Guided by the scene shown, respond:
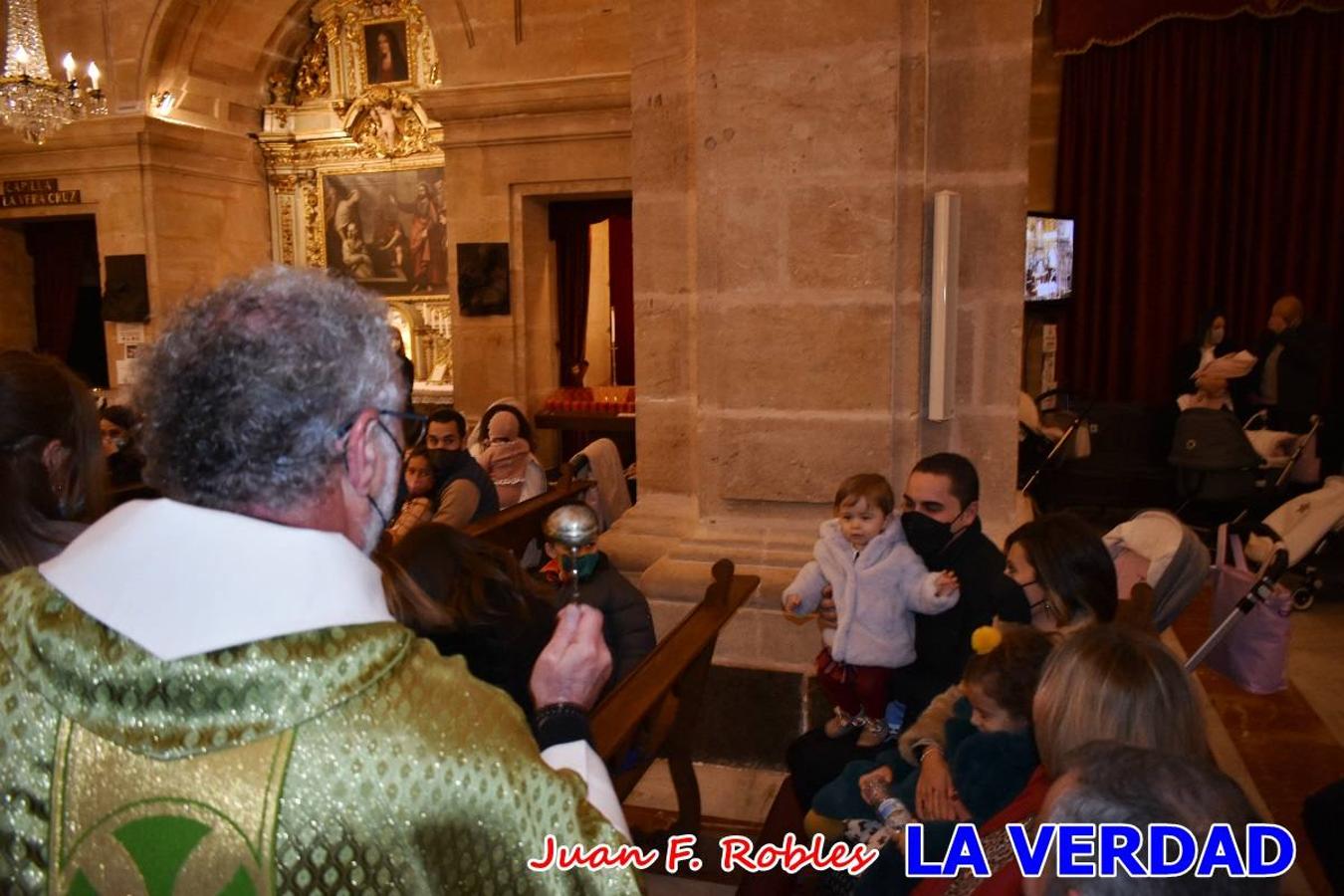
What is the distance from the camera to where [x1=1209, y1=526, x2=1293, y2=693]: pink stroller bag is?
12.7 ft

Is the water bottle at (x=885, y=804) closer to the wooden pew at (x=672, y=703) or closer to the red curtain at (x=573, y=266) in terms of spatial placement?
the wooden pew at (x=672, y=703)

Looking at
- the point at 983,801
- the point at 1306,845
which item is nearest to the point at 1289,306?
the point at 1306,845

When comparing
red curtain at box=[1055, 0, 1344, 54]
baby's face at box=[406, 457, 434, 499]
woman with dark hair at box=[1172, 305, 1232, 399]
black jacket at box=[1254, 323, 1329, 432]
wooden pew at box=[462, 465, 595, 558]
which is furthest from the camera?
red curtain at box=[1055, 0, 1344, 54]

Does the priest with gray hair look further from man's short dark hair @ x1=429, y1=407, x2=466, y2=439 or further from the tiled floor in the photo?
man's short dark hair @ x1=429, y1=407, x2=466, y2=439

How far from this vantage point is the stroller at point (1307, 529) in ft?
15.5

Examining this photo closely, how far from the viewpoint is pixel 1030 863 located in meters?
1.50

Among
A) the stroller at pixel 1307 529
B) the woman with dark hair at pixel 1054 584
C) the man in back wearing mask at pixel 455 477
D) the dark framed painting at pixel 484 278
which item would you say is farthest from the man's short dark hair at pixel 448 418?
the dark framed painting at pixel 484 278

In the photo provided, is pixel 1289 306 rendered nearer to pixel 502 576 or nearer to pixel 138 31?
pixel 502 576

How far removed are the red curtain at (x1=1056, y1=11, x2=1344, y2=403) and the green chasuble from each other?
8.16m

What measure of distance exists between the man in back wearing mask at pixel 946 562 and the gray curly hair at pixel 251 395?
1831 millimetres

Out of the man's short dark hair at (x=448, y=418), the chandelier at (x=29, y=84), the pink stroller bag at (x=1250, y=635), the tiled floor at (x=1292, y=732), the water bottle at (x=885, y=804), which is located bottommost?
the tiled floor at (x=1292, y=732)

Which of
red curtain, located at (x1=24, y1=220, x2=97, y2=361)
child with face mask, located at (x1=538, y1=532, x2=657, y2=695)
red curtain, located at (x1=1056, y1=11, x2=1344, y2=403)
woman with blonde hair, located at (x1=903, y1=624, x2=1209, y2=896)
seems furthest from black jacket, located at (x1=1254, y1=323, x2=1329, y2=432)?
red curtain, located at (x1=24, y1=220, x2=97, y2=361)

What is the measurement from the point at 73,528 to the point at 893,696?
2014 mm

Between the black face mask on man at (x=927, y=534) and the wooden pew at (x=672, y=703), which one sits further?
the black face mask on man at (x=927, y=534)
